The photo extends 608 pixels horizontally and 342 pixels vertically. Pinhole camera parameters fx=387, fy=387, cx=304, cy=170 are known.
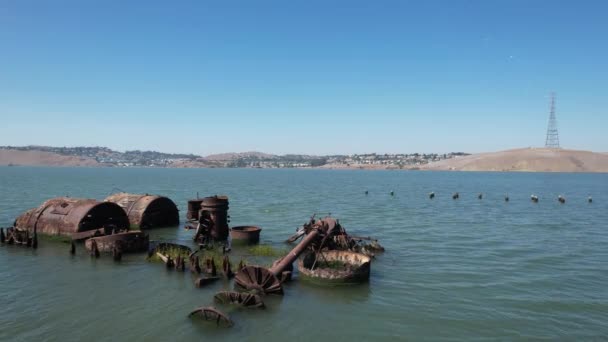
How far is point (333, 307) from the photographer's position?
1484cm

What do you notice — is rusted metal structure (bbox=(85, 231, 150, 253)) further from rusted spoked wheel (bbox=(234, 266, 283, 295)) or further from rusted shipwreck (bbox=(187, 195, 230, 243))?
rusted spoked wheel (bbox=(234, 266, 283, 295))

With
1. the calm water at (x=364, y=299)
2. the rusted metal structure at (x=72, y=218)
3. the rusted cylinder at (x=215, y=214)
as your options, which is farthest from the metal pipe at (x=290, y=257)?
the rusted metal structure at (x=72, y=218)

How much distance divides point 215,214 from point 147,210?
750 centimetres

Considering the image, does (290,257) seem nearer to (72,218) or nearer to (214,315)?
(214,315)

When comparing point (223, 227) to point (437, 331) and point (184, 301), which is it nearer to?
point (184, 301)

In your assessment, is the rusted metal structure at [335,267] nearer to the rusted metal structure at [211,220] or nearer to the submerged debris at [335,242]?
the submerged debris at [335,242]

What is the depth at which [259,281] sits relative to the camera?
52.2 ft

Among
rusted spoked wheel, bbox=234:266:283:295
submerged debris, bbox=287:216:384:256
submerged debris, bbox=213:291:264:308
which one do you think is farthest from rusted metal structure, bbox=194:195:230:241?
submerged debris, bbox=213:291:264:308

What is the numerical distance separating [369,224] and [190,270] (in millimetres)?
21288

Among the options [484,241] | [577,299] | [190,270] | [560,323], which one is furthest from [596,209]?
[190,270]

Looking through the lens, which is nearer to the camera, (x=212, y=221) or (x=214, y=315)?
(x=214, y=315)

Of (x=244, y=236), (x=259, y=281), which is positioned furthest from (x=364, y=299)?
(x=244, y=236)

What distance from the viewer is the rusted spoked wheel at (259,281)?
15711 millimetres

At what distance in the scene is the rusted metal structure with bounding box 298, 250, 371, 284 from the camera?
17.2m
